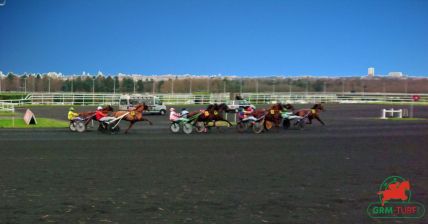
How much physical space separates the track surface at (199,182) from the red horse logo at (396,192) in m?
0.17

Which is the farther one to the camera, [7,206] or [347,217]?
[7,206]

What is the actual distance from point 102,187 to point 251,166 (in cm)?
443

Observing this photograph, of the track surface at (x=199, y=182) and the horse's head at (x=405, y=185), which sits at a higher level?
the horse's head at (x=405, y=185)

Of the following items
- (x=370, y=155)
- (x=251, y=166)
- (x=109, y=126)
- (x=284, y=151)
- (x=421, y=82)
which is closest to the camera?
(x=251, y=166)

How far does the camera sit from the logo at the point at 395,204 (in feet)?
27.0

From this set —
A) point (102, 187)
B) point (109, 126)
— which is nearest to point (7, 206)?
point (102, 187)

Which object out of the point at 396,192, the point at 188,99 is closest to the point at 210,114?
the point at 396,192

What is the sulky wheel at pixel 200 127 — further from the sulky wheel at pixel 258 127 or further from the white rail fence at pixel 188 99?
the white rail fence at pixel 188 99

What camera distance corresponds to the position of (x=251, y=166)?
45.0ft

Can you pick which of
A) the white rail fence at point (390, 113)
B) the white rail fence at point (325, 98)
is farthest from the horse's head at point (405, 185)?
the white rail fence at point (325, 98)

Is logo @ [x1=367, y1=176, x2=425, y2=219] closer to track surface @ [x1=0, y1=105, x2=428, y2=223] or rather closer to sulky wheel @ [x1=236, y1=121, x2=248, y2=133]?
track surface @ [x1=0, y1=105, x2=428, y2=223]

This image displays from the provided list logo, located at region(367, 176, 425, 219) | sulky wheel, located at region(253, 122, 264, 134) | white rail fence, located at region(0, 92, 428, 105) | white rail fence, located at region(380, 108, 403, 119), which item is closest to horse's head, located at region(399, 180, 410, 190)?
logo, located at region(367, 176, 425, 219)

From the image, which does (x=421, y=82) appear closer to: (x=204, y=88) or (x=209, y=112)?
(x=204, y=88)

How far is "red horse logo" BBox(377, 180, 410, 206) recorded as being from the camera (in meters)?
9.45
